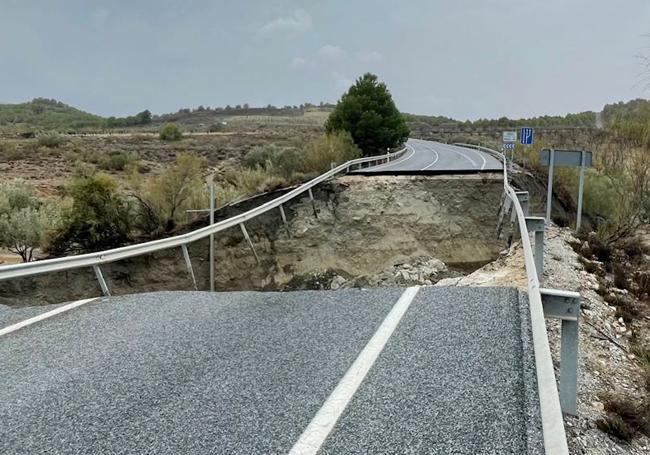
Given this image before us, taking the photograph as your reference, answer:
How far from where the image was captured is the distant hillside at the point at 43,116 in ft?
449

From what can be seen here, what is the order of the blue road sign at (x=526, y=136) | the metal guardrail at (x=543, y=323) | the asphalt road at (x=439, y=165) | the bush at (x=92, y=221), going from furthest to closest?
the blue road sign at (x=526, y=136), the asphalt road at (x=439, y=165), the bush at (x=92, y=221), the metal guardrail at (x=543, y=323)

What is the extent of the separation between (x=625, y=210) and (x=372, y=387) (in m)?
12.9

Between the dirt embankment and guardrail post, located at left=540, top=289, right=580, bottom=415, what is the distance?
11591 mm

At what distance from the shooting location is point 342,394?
13.8 feet

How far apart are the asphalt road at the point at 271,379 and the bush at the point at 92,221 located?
1048cm

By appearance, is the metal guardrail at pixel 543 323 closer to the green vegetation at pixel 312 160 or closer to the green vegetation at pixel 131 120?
the green vegetation at pixel 312 160

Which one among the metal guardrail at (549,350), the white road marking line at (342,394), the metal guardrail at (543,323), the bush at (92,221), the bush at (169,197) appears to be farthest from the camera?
the bush at (169,197)

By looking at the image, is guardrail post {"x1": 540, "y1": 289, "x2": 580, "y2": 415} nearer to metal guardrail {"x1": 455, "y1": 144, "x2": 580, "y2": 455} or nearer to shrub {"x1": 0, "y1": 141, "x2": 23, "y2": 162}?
metal guardrail {"x1": 455, "y1": 144, "x2": 580, "y2": 455}

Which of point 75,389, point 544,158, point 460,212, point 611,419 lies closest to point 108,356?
point 75,389

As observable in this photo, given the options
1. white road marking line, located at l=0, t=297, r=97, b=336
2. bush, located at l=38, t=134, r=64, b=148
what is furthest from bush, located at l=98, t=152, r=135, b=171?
white road marking line, located at l=0, t=297, r=97, b=336

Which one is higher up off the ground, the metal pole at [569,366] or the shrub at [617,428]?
the metal pole at [569,366]

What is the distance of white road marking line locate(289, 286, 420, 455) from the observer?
3.51 metres

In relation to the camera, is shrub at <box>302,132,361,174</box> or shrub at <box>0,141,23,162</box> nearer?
shrub at <box>302,132,361,174</box>

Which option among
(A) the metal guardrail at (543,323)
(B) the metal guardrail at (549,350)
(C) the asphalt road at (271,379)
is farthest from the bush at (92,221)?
(B) the metal guardrail at (549,350)
